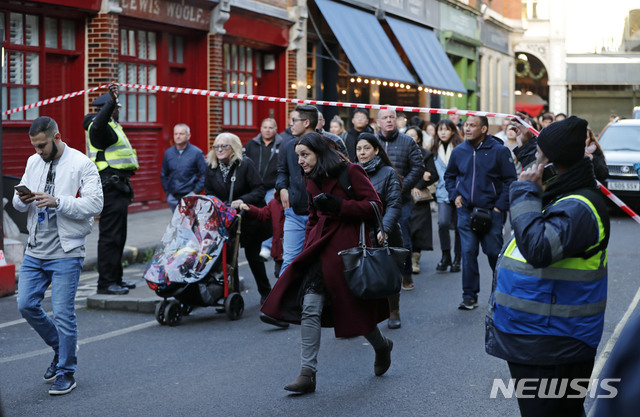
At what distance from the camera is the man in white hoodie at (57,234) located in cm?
614

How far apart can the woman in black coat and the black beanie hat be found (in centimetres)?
511

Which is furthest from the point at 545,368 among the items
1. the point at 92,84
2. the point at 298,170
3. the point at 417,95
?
the point at 417,95

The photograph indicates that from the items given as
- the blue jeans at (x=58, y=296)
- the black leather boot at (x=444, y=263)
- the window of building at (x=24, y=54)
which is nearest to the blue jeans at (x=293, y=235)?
the blue jeans at (x=58, y=296)

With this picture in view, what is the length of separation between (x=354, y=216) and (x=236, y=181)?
2.86 meters

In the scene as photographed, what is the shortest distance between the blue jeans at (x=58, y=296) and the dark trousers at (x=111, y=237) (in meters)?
3.36

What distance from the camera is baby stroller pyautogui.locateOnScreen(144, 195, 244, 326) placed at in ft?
26.8

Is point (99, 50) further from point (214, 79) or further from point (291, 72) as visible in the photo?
point (291, 72)

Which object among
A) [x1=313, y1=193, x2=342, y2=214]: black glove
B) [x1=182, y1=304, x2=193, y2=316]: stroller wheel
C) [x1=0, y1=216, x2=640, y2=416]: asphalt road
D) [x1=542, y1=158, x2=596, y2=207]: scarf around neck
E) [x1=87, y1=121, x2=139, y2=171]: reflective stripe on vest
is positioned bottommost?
[x1=0, y1=216, x2=640, y2=416]: asphalt road

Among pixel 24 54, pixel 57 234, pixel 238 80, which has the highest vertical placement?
pixel 238 80

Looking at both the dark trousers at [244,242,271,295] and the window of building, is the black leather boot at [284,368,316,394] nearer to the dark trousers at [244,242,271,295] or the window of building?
the dark trousers at [244,242,271,295]

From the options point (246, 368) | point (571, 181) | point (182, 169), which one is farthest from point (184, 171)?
point (571, 181)

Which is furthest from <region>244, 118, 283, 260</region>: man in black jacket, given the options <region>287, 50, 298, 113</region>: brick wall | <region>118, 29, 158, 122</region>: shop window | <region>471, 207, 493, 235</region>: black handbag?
<region>287, 50, 298, 113</region>: brick wall

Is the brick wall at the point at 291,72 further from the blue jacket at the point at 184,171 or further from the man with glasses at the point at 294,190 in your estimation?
the man with glasses at the point at 294,190

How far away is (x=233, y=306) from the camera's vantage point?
27.9ft
